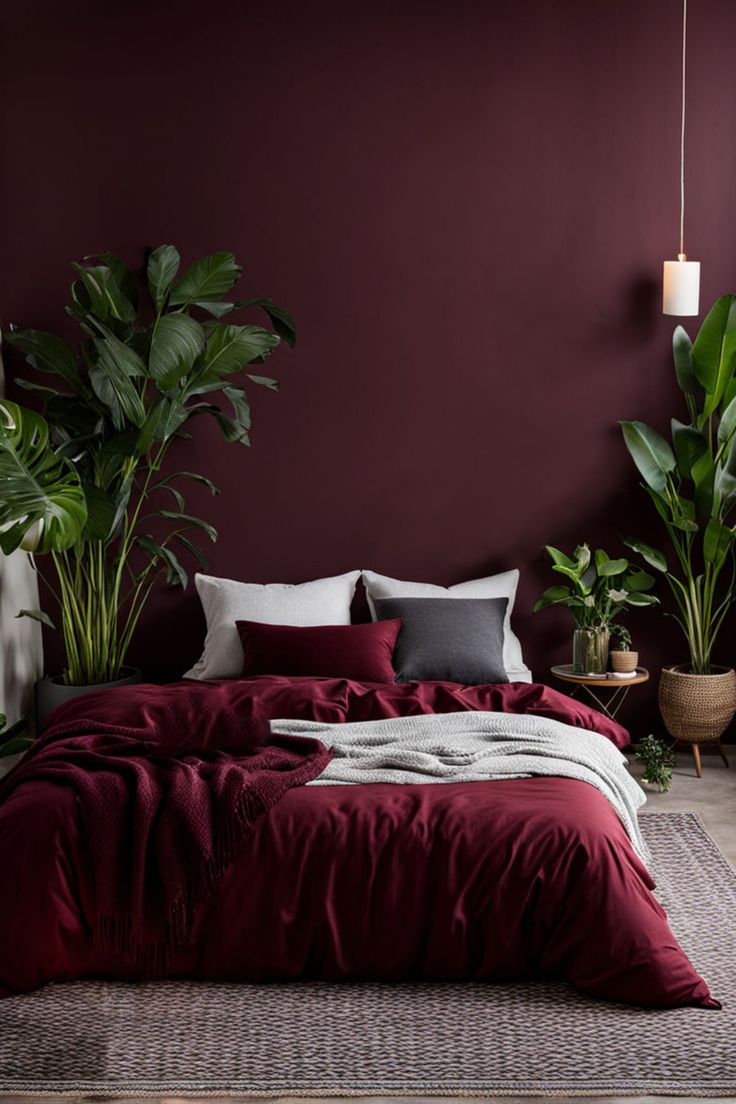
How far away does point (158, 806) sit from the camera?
3.65 metres

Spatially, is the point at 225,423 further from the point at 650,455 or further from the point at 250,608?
the point at 650,455

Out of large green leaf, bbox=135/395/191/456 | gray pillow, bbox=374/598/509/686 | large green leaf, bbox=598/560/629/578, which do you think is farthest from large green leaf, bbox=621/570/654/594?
large green leaf, bbox=135/395/191/456

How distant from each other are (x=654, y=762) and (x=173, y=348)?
266 centimetres

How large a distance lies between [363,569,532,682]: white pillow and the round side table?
18 centimetres

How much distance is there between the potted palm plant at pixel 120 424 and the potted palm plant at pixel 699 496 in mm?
1728

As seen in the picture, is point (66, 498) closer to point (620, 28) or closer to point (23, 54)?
point (23, 54)

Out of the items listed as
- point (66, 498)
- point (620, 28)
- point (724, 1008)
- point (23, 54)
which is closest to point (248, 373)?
point (66, 498)

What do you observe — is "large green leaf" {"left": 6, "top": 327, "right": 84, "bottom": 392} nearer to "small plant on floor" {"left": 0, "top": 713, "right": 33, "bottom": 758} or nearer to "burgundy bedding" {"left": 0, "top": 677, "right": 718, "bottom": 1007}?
"small plant on floor" {"left": 0, "top": 713, "right": 33, "bottom": 758}

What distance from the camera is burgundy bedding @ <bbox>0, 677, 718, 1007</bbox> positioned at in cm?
344

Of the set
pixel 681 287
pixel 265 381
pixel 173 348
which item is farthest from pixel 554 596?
pixel 173 348

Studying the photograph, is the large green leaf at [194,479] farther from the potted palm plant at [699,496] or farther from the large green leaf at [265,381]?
the potted palm plant at [699,496]

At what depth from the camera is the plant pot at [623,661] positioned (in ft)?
18.1

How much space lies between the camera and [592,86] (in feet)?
18.6

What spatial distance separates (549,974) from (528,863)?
32 cm
